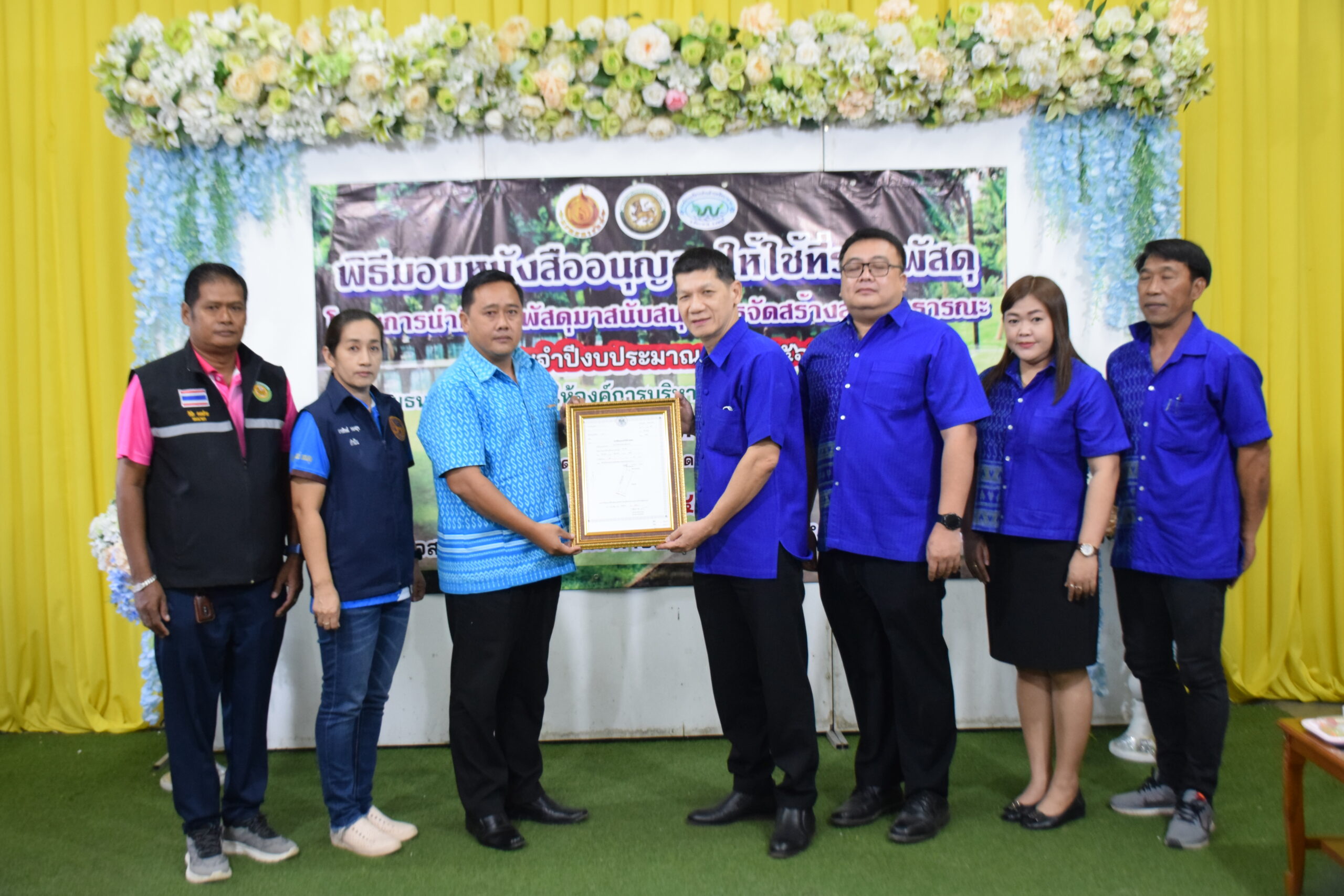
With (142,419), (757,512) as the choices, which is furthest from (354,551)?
(757,512)

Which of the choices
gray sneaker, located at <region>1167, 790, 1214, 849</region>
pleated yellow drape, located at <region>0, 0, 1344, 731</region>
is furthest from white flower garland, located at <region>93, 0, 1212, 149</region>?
gray sneaker, located at <region>1167, 790, 1214, 849</region>

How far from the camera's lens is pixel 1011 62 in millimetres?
3508

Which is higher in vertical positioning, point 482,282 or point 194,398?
point 482,282

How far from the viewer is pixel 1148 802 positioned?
291cm

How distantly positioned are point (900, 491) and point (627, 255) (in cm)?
159

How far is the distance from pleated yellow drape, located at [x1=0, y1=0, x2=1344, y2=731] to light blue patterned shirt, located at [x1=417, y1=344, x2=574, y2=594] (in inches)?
88.7

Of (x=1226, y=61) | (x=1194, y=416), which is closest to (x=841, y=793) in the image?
(x=1194, y=416)

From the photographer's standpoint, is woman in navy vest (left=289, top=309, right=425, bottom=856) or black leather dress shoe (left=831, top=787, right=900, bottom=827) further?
black leather dress shoe (left=831, top=787, right=900, bottom=827)

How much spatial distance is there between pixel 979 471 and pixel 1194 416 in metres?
0.61

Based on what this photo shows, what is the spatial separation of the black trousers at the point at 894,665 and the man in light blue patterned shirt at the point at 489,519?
83cm

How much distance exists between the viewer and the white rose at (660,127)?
360 cm

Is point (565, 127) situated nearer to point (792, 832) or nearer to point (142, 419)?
point (142, 419)

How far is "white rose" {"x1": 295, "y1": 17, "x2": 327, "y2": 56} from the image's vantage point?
135 inches

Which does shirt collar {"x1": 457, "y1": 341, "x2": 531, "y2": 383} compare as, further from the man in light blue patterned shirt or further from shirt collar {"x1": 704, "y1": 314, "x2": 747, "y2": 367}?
shirt collar {"x1": 704, "y1": 314, "x2": 747, "y2": 367}
